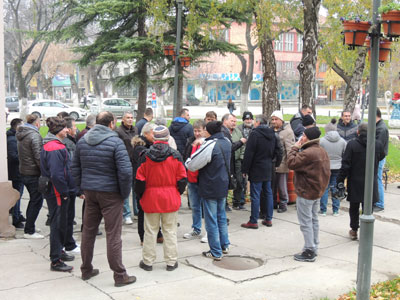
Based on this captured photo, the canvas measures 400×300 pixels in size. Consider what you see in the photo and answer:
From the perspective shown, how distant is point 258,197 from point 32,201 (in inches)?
141

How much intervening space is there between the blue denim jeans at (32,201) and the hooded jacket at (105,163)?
2.26 metres

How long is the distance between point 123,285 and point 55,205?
1.41 meters

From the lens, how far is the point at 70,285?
5.83m

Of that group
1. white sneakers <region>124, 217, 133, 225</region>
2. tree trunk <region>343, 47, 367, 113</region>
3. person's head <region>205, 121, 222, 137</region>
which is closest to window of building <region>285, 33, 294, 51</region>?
tree trunk <region>343, 47, 367, 113</region>

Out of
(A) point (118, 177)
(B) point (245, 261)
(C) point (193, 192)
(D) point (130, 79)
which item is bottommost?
(B) point (245, 261)

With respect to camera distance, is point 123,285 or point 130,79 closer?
point 123,285

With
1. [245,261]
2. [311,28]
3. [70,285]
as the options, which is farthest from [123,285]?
[311,28]

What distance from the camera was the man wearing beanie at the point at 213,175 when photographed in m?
6.65

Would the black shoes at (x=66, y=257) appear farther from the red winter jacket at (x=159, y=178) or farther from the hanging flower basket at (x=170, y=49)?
the hanging flower basket at (x=170, y=49)

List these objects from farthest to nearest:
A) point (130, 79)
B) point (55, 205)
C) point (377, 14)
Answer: point (130, 79) < point (55, 205) < point (377, 14)

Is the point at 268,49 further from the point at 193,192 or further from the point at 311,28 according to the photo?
the point at 193,192

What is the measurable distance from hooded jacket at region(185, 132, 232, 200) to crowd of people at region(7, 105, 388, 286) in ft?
0.04

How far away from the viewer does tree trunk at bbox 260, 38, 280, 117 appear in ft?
47.5

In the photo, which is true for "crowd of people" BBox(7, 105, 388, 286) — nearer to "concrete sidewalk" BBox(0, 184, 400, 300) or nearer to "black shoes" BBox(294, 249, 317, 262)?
"black shoes" BBox(294, 249, 317, 262)
